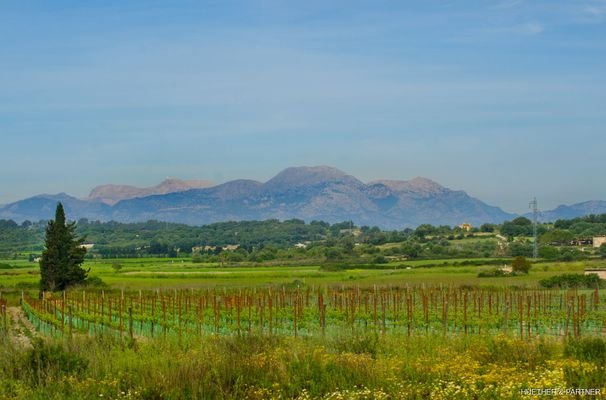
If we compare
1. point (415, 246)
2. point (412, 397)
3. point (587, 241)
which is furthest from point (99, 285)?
point (587, 241)

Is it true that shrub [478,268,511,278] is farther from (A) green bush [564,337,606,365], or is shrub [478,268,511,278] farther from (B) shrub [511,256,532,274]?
(A) green bush [564,337,606,365]

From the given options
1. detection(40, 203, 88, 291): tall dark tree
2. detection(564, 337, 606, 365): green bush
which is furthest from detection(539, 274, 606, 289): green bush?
detection(564, 337, 606, 365): green bush

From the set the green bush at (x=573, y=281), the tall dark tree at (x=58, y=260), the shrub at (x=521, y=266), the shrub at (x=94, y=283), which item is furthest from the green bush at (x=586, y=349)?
the shrub at (x=521, y=266)

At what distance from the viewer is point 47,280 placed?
56.0 metres

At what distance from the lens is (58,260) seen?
5609 cm

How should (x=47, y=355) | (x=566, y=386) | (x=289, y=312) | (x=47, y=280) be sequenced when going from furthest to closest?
(x=47, y=280)
(x=289, y=312)
(x=47, y=355)
(x=566, y=386)

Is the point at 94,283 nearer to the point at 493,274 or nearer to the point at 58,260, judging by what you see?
the point at 58,260

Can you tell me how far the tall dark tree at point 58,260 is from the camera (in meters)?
55.9

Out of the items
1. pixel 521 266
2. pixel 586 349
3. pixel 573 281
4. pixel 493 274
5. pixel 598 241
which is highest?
pixel 586 349

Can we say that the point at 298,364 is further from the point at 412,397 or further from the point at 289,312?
the point at 289,312

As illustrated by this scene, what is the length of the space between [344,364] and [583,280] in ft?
161

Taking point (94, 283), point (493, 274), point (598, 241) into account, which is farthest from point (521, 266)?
point (598, 241)

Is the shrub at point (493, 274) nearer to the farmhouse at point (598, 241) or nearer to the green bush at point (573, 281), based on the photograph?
the green bush at point (573, 281)

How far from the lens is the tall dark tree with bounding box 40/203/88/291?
183 ft
